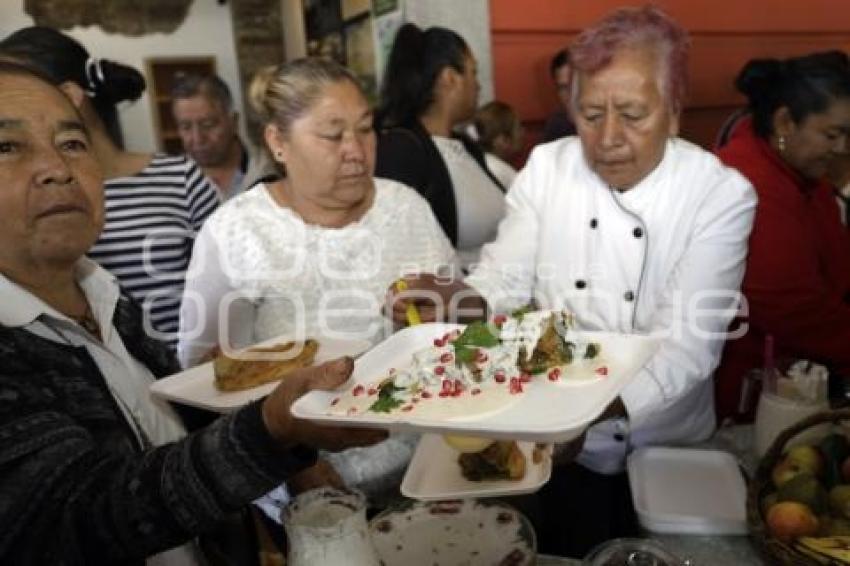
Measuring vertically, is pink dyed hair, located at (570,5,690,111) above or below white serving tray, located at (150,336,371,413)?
above

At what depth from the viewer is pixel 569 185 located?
5.95 feet

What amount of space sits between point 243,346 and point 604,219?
1.03m

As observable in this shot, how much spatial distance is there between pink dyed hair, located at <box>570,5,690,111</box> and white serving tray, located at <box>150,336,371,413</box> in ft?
2.90

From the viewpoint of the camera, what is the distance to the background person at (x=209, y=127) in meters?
3.40

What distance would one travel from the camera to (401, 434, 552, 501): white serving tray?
1.14 metres

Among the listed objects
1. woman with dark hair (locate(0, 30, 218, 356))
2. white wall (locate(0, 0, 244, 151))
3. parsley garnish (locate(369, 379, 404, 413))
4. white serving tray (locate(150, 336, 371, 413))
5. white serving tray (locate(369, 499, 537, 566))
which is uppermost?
white wall (locate(0, 0, 244, 151))

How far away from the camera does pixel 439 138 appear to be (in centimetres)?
250

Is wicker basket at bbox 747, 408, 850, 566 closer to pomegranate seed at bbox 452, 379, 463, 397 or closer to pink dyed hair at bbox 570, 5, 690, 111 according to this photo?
pomegranate seed at bbox 452, 379, 463, 397

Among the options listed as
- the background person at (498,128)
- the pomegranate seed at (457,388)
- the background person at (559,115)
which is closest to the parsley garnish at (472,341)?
the pomegranate seed at (457,388)

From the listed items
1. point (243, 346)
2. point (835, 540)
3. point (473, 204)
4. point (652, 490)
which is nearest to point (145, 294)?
point (243, 346)

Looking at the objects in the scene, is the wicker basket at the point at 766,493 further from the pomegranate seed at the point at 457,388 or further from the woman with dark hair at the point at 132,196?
the woman with dark hair at the point at 132,196

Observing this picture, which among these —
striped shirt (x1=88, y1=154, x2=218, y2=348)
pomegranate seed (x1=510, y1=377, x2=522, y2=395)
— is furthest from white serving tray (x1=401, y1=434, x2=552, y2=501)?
striped shirt (x1=88, y1=154, x2=218, y2=348)

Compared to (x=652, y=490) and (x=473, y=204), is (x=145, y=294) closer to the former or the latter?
(x=473, y=204)

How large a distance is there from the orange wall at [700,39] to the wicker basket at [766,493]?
3.04 m
